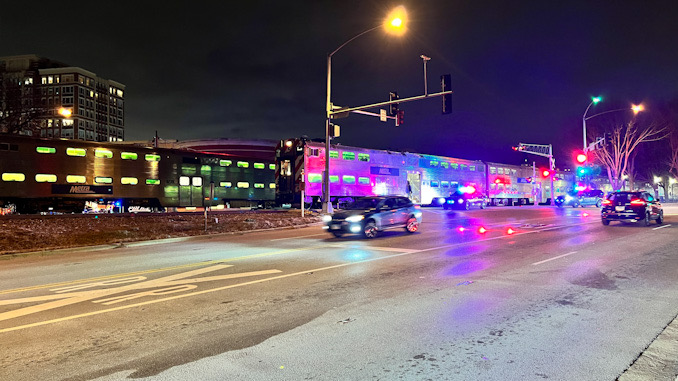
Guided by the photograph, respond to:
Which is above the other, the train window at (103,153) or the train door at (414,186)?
the train window at (103,153)

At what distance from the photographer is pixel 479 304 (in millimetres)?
5816

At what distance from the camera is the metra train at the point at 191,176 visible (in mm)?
19703

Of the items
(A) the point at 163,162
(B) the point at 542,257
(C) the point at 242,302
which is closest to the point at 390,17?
(B) the point at 542,257

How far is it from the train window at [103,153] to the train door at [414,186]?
19325 mm

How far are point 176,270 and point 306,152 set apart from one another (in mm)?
16059

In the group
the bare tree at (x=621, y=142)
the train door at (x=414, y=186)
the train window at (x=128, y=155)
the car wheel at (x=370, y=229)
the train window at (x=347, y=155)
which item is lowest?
the car wheel at (x=370, y=229)

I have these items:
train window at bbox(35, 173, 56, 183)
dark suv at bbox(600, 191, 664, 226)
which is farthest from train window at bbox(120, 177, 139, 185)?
dark suv at bbox(600, 191, 664, 226)

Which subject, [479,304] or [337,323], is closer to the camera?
[337,323]

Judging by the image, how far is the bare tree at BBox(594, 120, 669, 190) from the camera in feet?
124

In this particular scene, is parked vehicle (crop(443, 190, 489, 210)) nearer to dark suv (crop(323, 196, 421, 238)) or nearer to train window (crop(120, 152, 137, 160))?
dark suv (crop(323, 196, 421, 238))

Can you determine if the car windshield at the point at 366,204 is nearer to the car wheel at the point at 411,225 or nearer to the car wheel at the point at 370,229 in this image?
the car wheel at the point at 370,229

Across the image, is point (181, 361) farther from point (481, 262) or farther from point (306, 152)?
point (306, 152)

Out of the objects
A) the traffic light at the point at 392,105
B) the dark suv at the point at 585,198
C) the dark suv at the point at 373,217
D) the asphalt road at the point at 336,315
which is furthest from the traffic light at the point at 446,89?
the dark suv at the point at 585,198

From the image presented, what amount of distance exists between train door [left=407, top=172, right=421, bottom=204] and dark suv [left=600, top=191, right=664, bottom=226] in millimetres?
13134
